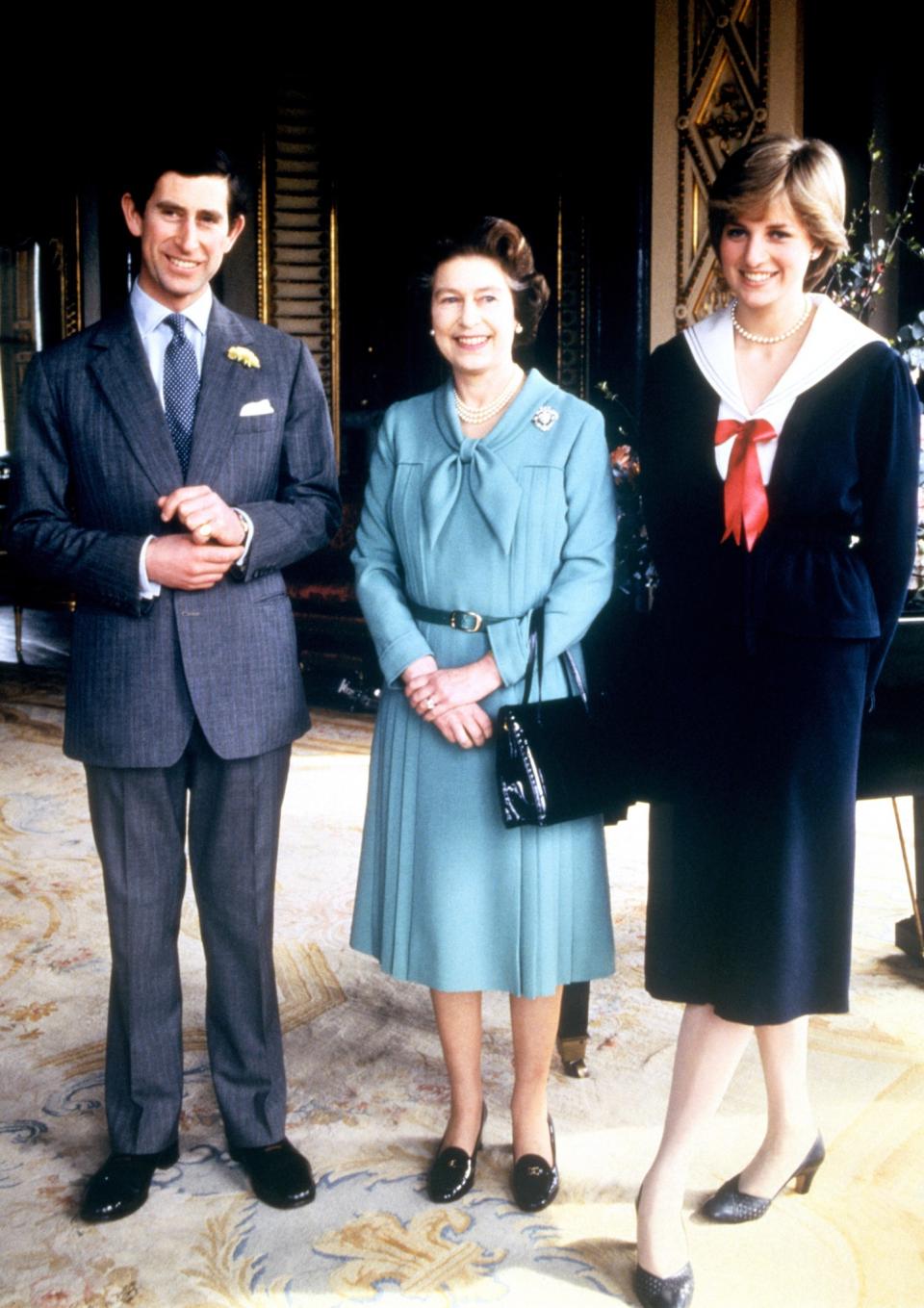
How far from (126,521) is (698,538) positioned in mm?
937

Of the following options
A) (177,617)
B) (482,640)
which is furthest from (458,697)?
(177,617)

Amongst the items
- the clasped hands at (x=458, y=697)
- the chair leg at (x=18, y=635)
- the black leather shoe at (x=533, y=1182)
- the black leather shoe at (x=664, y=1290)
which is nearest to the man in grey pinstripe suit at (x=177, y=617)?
the clasped hands at (x=458, y=697)

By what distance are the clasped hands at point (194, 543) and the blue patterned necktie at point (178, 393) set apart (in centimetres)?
12

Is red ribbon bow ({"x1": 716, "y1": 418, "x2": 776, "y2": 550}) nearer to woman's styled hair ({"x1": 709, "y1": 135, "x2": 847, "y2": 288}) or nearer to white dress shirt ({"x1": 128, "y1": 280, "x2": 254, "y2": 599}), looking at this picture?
woman's styled hair ({"x1": 709, "y1": 135, "x2": 847, "y2": 288})

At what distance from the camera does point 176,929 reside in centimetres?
221

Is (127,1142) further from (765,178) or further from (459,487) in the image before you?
(765,178)

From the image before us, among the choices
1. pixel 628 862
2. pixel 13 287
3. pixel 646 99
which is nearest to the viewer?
pixel 628 862

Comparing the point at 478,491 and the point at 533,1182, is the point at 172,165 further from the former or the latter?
the point at 533,1182

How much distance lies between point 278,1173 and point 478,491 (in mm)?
1254

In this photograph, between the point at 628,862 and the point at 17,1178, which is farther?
the point at 628,862

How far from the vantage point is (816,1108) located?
2.51m

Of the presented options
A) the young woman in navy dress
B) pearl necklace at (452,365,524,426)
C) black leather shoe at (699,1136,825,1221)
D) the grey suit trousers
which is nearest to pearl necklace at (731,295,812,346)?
the young woman in navy dress

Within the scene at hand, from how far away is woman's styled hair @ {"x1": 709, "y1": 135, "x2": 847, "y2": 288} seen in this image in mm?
1798

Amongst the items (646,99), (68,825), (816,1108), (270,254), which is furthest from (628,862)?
(270,254)
